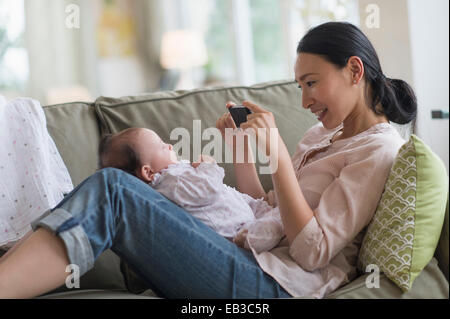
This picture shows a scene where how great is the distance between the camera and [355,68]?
133cm

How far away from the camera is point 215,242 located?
120cm

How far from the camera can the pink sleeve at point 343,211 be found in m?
1.18

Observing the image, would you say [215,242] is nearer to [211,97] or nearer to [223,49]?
[211,97]

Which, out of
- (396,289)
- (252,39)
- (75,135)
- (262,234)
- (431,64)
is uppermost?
(252,39)

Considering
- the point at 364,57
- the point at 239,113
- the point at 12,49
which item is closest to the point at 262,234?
the point at 239,113

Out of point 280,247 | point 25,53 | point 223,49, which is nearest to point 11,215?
point 280,247

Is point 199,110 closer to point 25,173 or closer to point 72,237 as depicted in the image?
point 25,173

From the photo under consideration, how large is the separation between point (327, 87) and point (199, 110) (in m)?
0.55

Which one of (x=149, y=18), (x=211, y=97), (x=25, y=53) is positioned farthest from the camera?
(x=149, y=18)

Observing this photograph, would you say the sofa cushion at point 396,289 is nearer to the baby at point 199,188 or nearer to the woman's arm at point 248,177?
the baby at point 199,188

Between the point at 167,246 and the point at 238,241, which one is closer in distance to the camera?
the point at 167,246

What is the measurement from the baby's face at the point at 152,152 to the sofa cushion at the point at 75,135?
1.00 feet
